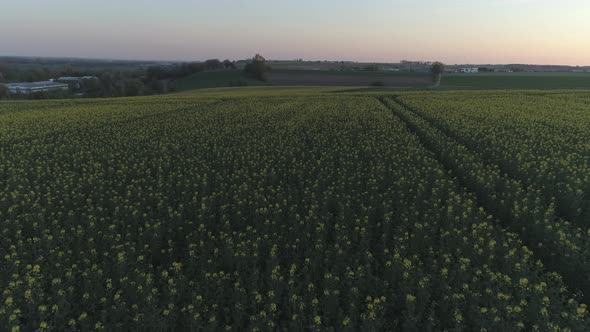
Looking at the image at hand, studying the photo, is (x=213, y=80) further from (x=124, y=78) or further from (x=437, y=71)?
(x=437, y=71)

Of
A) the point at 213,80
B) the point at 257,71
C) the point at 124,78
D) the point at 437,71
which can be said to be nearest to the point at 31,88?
the point at 124,78

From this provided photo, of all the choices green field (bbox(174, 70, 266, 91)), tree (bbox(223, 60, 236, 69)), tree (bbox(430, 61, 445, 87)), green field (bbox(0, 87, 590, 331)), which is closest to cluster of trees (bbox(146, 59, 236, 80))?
tree (bbox(223, 60, 236, 69))

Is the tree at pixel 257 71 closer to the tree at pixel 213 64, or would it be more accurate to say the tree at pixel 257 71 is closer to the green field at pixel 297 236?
the tree at pixel 213 64

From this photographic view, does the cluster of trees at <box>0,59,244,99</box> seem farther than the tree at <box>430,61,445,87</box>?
No

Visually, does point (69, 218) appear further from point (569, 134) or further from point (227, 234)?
point (569, 134)

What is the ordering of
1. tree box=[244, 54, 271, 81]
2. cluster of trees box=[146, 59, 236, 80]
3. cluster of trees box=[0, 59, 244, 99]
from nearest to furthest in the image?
cluster of trees box=[0, 59, 244, 99]
tree box=[244, 54, 271, 81]
cluster of trees box=[146, 59, 236, 80]

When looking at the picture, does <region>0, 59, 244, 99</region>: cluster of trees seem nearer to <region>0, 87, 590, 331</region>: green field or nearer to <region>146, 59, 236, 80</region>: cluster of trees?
<region>146, 59, 236, 80</region>: cluster of trees

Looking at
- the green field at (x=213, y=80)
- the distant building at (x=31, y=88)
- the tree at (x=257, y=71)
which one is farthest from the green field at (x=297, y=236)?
the tree at (x=257, y=71)

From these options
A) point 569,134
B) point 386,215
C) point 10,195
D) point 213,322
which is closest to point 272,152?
point 386,215
